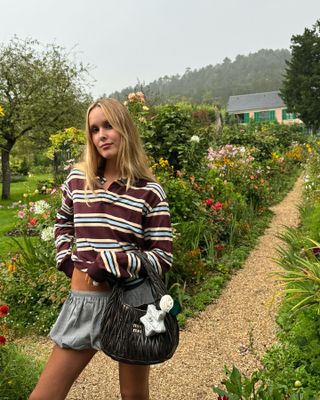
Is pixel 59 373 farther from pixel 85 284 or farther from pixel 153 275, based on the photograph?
pixel 153 275

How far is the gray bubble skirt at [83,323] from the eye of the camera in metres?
1.68

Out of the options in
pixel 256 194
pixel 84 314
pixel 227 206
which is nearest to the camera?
pixel 84 314

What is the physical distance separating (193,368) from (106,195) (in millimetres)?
1965

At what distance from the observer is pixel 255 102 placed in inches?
2222

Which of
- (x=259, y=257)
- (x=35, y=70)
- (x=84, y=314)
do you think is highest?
(x=35, y=70)

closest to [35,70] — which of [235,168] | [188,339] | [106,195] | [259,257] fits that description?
[235,168]

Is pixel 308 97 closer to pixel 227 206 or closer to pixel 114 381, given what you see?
pixel 227 206

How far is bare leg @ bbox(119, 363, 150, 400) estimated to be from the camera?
5.68ft

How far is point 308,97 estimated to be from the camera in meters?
35.9

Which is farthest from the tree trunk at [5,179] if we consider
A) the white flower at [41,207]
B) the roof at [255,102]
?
the roof at [255,102]

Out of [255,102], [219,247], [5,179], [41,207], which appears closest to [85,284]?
[41,207]

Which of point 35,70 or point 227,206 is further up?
point 35,70

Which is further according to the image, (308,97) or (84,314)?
Answer: (308,97)

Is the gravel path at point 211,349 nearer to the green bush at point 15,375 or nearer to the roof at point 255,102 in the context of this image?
the green bush at point 15,375
